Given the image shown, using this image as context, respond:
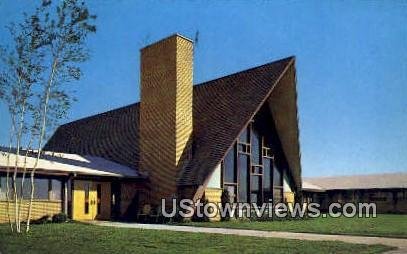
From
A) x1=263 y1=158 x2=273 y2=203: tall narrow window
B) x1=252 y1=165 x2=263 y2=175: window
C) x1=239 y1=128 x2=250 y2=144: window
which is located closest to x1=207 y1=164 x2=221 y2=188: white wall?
x1=239 y1=128 x2=250 y2=144: window

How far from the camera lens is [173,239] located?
503 inches

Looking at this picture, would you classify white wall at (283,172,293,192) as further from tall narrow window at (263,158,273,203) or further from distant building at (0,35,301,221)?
tall narrow window at (263,158,273,203)

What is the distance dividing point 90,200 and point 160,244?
499 inches

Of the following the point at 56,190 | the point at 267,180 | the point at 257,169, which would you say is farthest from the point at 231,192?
the point at 56,190

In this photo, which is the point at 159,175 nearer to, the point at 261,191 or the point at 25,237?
the point at 261,191

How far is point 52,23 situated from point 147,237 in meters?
8.08

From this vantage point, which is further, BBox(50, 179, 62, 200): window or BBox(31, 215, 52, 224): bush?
BBox(50, 179, 62, 200): window

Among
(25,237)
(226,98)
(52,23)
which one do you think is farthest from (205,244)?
(226,98)

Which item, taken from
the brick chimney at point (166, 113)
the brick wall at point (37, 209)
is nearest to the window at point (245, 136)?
the brick chimney at point (166, 113)

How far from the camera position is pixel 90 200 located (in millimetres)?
23406

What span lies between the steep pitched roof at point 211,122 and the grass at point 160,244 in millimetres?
9103

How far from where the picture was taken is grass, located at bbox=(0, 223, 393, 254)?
1040cm

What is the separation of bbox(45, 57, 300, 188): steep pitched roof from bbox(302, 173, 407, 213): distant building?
13941mm

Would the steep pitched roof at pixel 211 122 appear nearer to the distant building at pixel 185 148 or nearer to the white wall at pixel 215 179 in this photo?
the distant building at pixel 185 148
